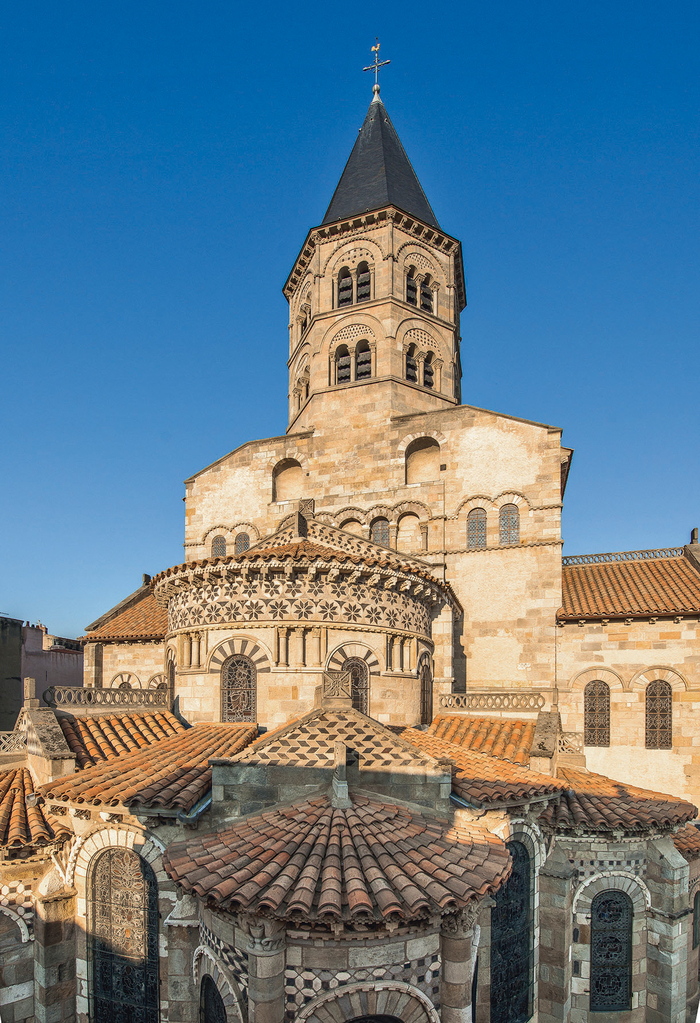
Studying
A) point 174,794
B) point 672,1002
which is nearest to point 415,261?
point 174,794

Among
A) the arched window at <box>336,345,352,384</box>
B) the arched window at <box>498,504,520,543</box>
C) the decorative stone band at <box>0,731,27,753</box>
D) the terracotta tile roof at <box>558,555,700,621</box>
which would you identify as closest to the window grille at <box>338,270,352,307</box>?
A: the arched window at <box>336,345,352,384</box>

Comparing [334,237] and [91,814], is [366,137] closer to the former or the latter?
[334,237]

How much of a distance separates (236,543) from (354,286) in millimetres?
11189

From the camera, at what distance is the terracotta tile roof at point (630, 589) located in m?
20.2

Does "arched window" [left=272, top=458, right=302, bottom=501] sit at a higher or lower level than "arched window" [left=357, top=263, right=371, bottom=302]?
lower

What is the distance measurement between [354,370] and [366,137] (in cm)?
1377

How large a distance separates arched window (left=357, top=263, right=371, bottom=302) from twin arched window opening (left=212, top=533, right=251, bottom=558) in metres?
10.4

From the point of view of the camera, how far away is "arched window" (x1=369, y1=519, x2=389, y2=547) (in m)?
23.3

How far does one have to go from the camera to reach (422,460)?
24.3 metres

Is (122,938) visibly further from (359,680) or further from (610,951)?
(610,951)

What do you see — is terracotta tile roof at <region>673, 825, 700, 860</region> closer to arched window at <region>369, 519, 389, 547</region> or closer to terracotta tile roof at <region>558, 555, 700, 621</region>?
terracotta tile roof at <region>558, 555, 700, 621</region>

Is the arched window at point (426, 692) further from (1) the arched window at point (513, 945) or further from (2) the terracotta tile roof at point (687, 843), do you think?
(2) the terracotta tile roof at point (687, 843)

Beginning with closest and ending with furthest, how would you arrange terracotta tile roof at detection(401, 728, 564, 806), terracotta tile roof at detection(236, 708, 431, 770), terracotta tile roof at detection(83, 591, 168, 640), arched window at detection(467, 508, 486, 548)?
terracotta tile roof at detection(236, 708, 431, 770)
terracotta tile roof at detection(401, 728, 564, 806)
terracotta tile roof at detection(83, 591, 168, 640)
arched window at detection(467, 508, 486, 548)

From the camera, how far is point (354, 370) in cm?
2548
